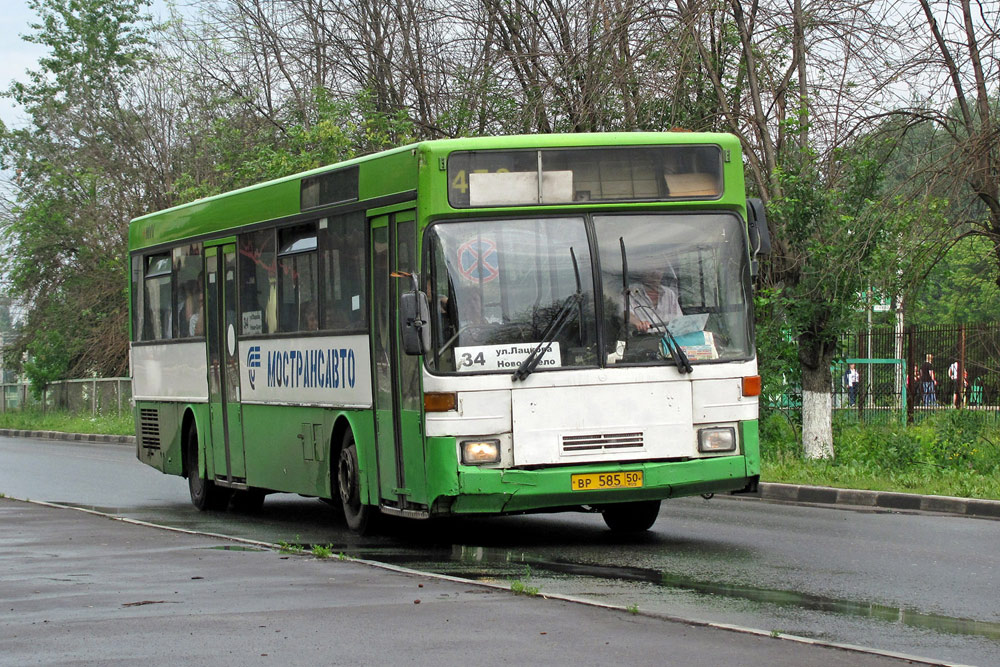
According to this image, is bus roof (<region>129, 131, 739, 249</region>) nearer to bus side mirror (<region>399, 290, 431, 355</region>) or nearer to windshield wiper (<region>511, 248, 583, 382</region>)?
bus side mirror (<region>399, 290, 431, 355</region>)

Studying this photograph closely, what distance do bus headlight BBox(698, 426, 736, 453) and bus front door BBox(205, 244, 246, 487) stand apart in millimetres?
5561

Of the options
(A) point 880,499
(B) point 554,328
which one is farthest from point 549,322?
(A) point 880,499

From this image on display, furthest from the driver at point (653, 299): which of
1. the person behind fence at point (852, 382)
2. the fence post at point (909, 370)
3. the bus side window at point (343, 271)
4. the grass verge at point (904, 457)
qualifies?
the person behind fence at point (852, 382)

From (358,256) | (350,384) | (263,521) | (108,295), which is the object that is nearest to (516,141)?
(358,256)

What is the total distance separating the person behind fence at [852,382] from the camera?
23484 mm

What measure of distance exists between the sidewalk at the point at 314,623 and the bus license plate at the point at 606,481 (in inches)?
67.6

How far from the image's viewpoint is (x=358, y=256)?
12.3 meters

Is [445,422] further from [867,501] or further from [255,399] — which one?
[867,501]

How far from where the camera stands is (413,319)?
10.6 m

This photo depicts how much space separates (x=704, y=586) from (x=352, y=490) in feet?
14.0

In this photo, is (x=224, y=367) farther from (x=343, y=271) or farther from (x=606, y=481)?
(x=606, y=481)

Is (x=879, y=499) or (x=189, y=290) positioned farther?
(x=189, y=290)

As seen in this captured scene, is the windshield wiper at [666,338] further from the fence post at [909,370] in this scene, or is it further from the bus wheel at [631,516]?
the fence post at [909,370]

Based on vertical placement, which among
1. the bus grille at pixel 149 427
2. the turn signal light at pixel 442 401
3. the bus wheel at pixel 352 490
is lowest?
the bus wheel at pixel 352 490
